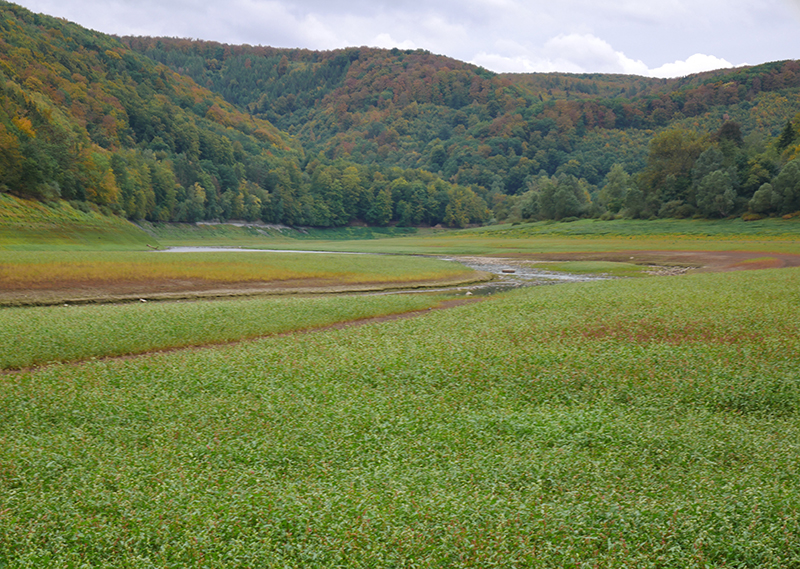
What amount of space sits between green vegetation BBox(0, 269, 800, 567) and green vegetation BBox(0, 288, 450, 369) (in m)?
3.05

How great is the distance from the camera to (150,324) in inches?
917

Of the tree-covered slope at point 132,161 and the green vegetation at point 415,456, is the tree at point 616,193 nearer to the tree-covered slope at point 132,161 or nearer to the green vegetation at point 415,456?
the tree-covered slope at point 132,161

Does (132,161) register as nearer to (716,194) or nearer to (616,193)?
(616,193)

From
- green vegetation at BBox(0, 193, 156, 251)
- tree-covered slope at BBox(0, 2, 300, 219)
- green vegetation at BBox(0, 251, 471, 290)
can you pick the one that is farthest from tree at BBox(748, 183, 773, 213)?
tree-covered slope at BBox(0, 2, 300, 219)

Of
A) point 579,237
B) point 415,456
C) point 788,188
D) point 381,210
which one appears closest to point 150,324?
point 415,456

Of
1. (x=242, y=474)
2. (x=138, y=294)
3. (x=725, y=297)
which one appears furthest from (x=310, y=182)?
(x=242, y=474)

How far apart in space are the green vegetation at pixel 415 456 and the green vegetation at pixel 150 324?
3053 mm

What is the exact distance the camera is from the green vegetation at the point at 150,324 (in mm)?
Result: 19281

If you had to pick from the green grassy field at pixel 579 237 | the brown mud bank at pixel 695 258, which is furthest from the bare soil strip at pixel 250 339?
the green grassy field at pixel 579 237

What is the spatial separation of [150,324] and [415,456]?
669 inches

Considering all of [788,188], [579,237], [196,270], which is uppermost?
[788,188]

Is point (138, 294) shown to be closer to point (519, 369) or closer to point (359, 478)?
point (519, 369)

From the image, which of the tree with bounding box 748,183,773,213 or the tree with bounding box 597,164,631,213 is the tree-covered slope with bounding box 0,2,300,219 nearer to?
the tree with bounding box 597,164,631,213

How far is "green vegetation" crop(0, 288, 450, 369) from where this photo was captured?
19281 millimetres
